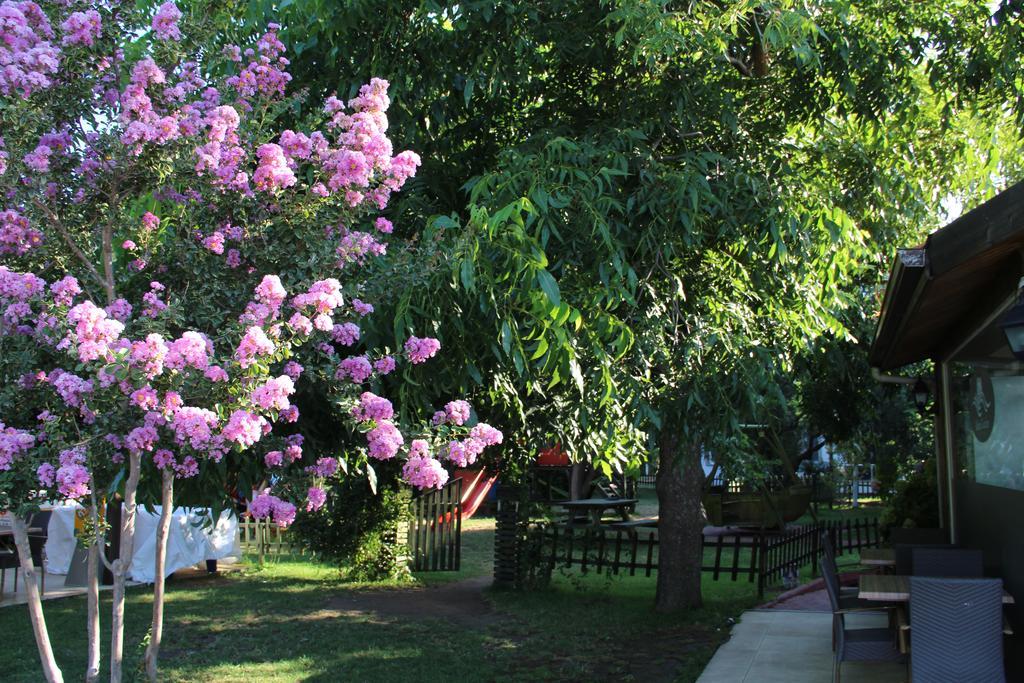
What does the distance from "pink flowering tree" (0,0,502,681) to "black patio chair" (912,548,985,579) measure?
4.12 meters

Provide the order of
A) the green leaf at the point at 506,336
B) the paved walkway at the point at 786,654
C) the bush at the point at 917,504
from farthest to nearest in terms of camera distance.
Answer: the bush at the point at 917,504, the paved walkway at the point at 786,654, the green leaf at the point at 506,336

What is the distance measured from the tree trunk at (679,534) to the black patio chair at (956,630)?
481 centimetres

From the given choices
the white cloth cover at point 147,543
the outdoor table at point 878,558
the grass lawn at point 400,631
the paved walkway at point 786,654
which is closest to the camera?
the paved walkway at point 786,654

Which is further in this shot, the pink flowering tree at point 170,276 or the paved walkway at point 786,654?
the paved walkway at point 786,654

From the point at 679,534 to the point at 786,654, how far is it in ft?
7.83

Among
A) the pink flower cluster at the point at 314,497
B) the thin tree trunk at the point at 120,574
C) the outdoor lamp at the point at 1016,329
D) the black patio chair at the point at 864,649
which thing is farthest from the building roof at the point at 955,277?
the thin tree trunk at the point at 120,574

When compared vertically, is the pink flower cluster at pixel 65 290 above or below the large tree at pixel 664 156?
below

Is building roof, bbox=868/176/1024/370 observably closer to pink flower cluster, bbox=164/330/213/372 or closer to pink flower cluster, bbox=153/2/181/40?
pink flower cluster, bbox=164/330/213/372

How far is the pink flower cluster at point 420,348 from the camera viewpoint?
446 cm

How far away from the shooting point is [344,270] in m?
4.65

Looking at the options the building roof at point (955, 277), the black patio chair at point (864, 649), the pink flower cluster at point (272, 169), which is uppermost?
the pink flower cluster at point (272, 169)

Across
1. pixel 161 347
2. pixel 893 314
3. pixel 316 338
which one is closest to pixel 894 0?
pixel 893 314

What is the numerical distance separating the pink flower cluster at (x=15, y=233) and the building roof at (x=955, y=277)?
413 centimetres

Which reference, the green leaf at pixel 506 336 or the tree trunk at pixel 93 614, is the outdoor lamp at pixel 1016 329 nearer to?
the green leaf at pixel 506 336
